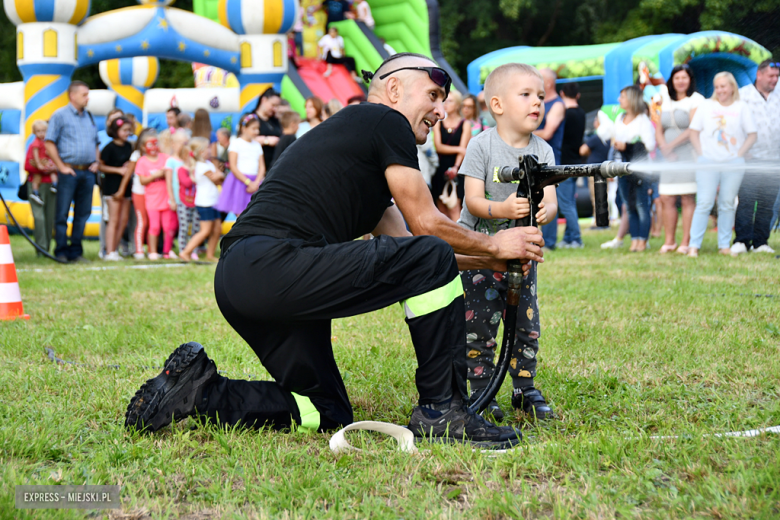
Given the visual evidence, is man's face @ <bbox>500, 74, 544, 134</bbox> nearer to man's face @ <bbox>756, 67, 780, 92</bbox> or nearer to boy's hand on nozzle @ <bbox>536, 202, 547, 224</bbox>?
boy's hand on nozzle @ <bbox>536, 202, 547, 224</bbox>

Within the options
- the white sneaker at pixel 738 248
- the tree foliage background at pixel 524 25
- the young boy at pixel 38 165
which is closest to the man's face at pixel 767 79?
the white sneaker at pixel 738 248

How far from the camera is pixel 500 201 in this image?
3.30 metres

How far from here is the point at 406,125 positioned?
280cm

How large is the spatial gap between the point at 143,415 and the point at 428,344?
114 cm

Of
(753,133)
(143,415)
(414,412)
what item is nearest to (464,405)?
(414,412)

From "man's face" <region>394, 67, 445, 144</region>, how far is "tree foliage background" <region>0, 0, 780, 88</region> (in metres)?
24.6

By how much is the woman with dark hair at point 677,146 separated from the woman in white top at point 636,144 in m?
0.18

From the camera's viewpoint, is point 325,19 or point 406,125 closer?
point 406,125

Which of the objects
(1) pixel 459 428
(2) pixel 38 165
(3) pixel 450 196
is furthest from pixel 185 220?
(1) pixel 459 428

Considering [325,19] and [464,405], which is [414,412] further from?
[325,19]

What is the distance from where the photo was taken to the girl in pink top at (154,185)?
10.2m

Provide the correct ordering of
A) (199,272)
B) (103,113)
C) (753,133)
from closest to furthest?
(753,133), (199,272), (103,113)

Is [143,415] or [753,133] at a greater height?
[753,133]

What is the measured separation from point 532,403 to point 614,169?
1.12 meters
